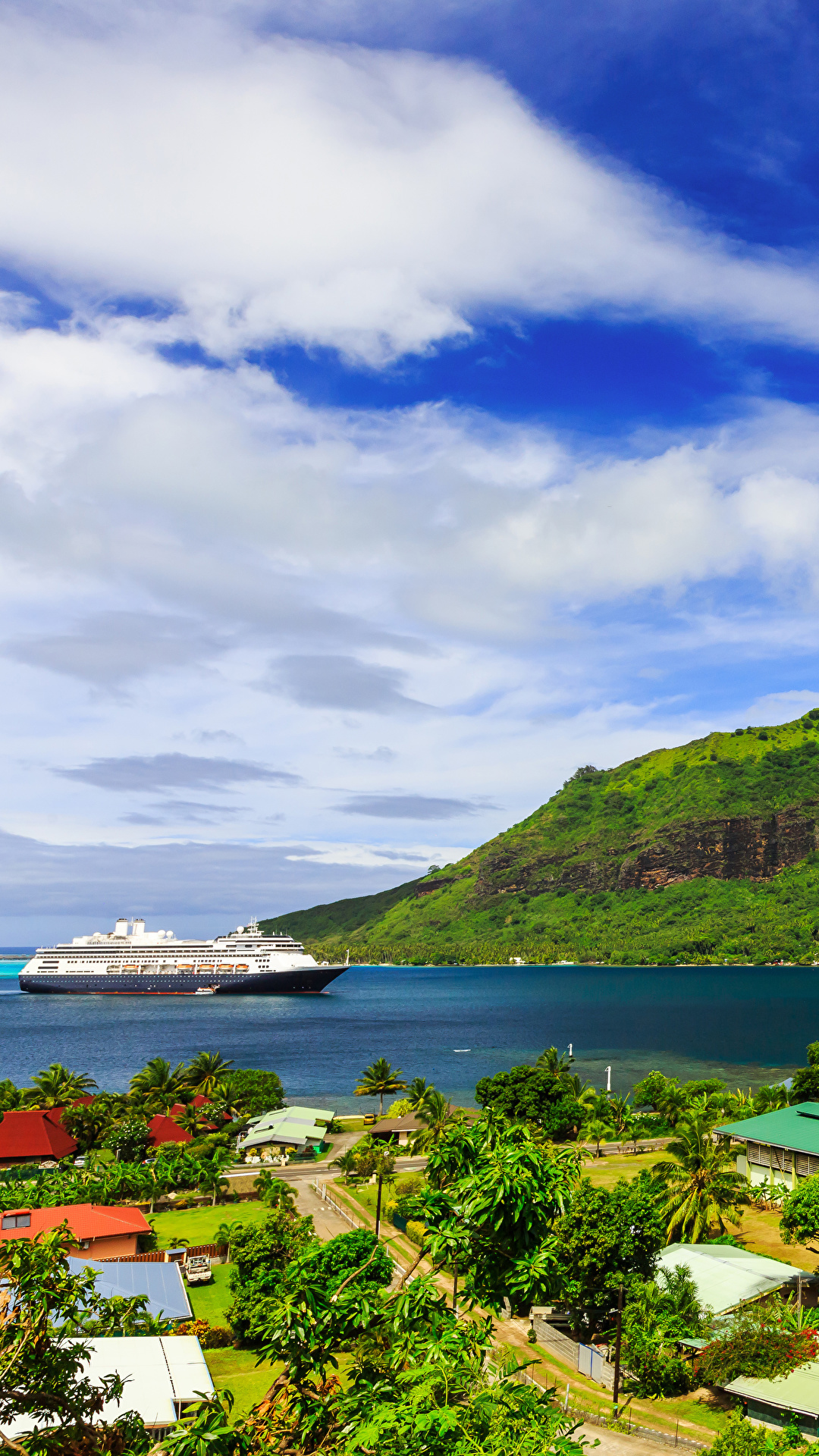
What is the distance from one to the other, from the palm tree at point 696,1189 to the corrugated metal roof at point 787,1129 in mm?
6213

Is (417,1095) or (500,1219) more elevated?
(500,1219)

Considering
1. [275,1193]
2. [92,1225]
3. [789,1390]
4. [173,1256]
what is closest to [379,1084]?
[275,1193]

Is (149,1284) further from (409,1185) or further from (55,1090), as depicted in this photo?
(55,1090)

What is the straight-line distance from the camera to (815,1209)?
29.5 meters

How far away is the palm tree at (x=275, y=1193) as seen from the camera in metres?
42.7

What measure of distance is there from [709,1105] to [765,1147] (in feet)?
58.7

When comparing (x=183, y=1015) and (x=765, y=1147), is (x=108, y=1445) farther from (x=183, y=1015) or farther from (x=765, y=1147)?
(x=183, y=1015)

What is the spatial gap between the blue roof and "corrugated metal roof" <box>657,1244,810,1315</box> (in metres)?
16.4

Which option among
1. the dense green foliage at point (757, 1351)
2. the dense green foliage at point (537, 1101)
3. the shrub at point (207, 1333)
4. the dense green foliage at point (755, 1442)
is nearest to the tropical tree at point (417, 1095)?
the dense green foliage at point (537, 1101)

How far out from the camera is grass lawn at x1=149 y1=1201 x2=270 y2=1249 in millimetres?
40531

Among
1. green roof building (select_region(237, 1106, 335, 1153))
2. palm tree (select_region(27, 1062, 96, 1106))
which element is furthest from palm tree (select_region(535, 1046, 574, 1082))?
palm tree (select_region(27, 1062, 96, 1106))

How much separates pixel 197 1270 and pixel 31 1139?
2782cm

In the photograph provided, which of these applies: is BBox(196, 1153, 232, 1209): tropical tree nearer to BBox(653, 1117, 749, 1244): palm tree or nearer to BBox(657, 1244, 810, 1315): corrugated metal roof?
BBox(653, 1117, 749, 1244): palm tree

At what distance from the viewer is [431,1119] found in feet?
186
